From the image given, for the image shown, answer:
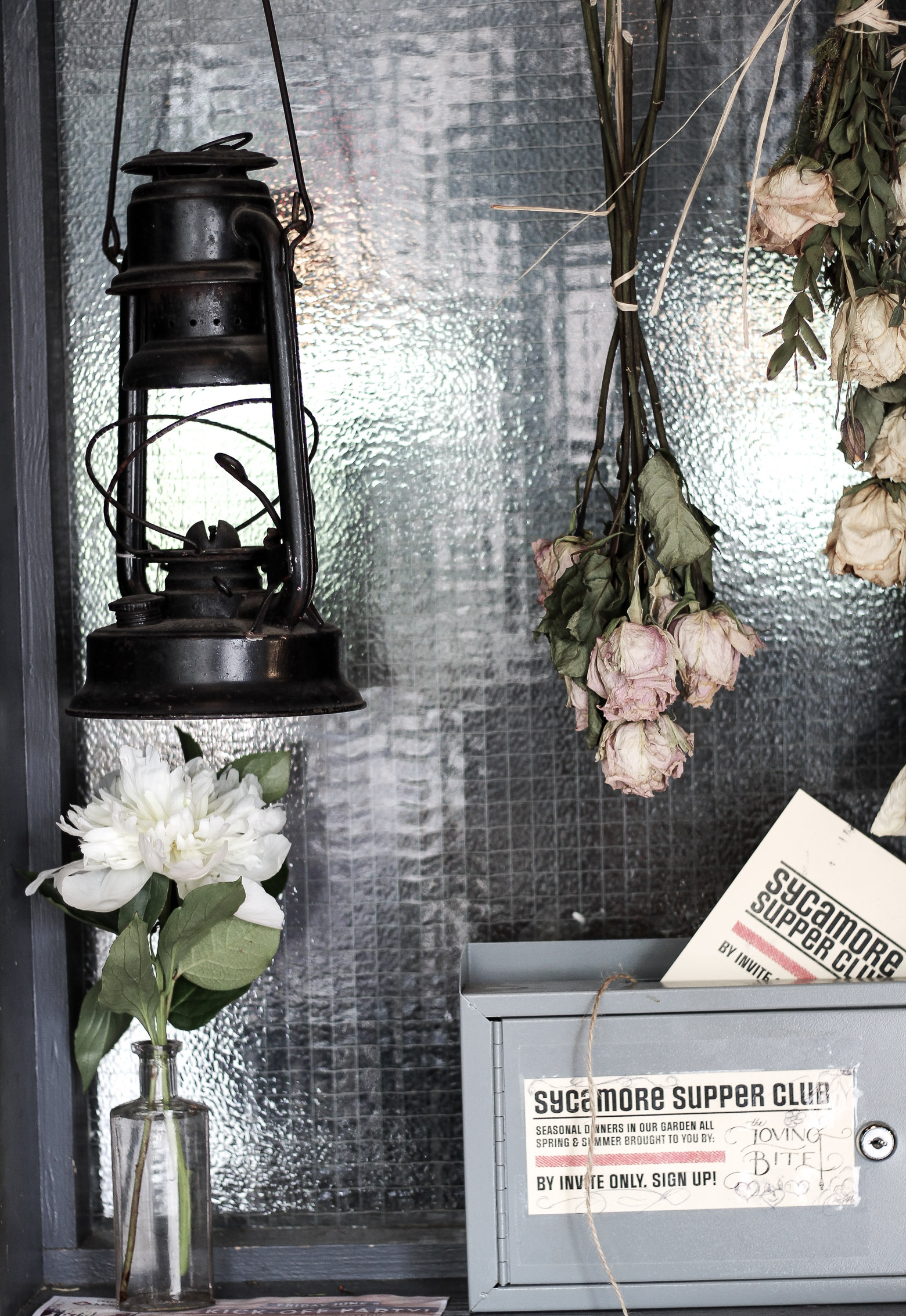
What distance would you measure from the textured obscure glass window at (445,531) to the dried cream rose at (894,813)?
0.63 ft

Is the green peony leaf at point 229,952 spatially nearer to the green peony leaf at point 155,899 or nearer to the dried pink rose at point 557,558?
the green peony leaf at point 155,899

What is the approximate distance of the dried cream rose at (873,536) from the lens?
3.18 feet

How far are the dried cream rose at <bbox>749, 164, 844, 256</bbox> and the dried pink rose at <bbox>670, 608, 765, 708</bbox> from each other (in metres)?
0.30

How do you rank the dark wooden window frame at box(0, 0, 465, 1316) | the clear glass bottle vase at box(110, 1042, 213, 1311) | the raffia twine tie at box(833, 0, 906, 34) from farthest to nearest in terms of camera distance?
1. the dark wooden window frame at box(0, 0, 465, 1316)
2. the clear glass bottle vase at box(110, 1042, 213, 1311)
3. the raffia twine tie at box(833, 0, 906, 34)

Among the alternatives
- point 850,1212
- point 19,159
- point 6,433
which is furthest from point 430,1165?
point 19,159

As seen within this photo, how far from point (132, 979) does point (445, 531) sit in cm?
52

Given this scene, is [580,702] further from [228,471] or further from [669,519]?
[228,471]

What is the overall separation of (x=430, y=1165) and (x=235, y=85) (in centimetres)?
109

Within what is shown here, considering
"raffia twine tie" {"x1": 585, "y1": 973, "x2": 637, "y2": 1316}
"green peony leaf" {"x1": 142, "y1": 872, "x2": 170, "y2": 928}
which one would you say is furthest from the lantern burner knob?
"raffia twine tie" {"x1": 585, "y1": 973, "x2": 637, "y2": 1316}

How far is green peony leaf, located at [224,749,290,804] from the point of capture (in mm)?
1141

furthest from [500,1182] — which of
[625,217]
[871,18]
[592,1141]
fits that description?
[871,18]

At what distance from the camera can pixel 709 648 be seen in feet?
3.26

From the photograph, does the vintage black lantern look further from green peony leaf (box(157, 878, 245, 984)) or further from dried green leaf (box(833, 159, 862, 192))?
dried green leaf (box(833, 159, 862, 192))

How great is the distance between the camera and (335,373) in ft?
4.16
